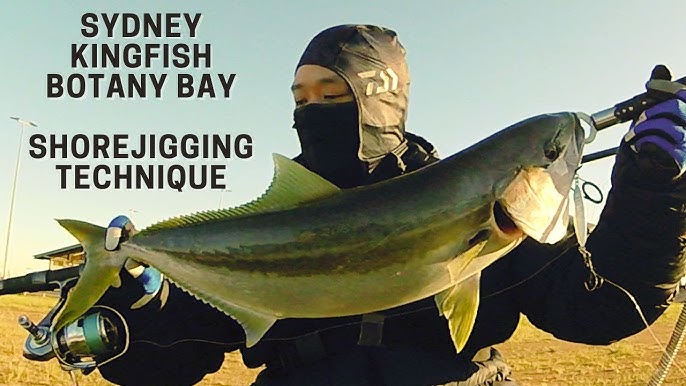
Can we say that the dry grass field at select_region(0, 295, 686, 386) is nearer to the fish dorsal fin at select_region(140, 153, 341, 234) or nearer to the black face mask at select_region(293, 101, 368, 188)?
the black face mask at select_region(293, 101, 368, 188)

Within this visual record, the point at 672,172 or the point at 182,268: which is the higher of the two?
the point at 672,172

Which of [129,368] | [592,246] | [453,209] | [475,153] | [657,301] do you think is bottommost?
[129,368]

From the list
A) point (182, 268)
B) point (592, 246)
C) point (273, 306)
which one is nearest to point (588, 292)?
point (592, 246)

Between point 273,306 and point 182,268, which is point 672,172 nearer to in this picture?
point 273,306

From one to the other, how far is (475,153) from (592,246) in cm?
87

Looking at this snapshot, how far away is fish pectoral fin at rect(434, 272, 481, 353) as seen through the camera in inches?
101

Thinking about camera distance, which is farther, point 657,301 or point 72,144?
point 72,144

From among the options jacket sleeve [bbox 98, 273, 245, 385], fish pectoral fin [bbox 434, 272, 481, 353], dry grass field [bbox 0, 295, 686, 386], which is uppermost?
fish pectoral fin [bbox 434, 272, 481, 353]

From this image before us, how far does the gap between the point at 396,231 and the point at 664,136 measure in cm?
98

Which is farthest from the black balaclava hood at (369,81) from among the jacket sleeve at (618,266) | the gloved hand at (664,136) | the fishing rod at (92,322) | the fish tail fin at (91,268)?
the gloved hand at (664,136)

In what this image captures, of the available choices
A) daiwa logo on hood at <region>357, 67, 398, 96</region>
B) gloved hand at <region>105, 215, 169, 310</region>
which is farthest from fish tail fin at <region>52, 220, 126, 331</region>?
daiwa logo on hood at <region>357, 67, 398, 96</region>

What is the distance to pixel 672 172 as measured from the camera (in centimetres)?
273

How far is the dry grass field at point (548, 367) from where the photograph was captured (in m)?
17.7

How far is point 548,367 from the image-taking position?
71.9 feet
